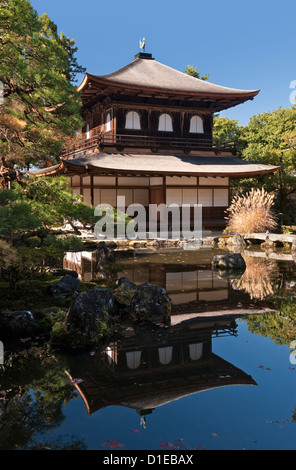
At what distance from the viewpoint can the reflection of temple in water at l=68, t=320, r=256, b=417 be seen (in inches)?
162

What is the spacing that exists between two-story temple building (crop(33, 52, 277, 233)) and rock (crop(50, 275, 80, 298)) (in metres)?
10.8

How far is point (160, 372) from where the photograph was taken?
473cm

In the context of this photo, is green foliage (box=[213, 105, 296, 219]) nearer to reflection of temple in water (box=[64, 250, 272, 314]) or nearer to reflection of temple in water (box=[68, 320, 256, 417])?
reflection of temple in water (box=[64, 250, 272, 314])

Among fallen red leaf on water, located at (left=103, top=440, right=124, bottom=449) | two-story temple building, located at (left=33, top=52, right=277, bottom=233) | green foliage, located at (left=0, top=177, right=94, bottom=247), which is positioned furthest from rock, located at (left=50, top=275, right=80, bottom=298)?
two-story temple building, located at (left=33, top=52, right=277, bottom=233)

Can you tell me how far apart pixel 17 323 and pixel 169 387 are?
2.80 m

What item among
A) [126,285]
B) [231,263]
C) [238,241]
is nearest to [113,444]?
[126,285]

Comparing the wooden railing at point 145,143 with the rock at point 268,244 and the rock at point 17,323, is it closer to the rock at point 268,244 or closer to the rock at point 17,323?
the rock at point 268,244

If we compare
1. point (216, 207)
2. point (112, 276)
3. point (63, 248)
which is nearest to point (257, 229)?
point (216, 207)

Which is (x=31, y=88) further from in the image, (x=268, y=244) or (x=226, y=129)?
(x=226, y=129)

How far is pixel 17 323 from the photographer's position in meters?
6.05

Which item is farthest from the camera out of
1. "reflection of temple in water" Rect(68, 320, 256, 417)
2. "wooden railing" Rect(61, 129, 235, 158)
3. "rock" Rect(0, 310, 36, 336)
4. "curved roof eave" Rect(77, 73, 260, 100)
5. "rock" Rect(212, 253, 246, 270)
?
"wooden railing" Rect(61, 129, 235, 158)

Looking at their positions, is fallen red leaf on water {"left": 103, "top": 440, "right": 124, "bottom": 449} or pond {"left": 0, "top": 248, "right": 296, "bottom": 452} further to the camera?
pond {"left": 0, "top": 248, "right": 296, "bottom": 452}

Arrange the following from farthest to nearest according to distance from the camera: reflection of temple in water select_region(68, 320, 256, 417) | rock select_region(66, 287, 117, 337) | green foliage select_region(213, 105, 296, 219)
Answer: green foliage select_region(213, 105, 296, 219) < rock select_region(66, 287, 117, 337) < reflection of temple in water select_region(68, 320, 256, 417)

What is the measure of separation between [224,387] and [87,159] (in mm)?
15458
